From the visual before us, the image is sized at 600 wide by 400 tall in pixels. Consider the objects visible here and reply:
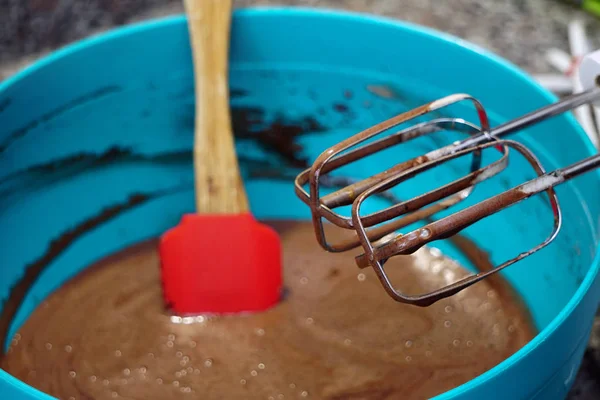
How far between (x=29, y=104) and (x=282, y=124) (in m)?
0.33

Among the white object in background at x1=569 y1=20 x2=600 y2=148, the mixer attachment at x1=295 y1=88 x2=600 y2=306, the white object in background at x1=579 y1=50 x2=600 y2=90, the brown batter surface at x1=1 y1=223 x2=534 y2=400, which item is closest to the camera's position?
the mixer attachment at x1=295 y1=88 x2=600 y2=306

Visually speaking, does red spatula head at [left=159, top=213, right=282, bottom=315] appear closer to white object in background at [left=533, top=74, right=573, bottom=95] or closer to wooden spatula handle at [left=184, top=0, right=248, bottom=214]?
wooden spatula handle at [left=184, top=0, right=248, bottom=214]

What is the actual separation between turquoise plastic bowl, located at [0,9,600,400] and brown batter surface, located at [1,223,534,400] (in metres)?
0.04

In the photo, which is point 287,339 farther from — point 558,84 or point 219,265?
point 558,84

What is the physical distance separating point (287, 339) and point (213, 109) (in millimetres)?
289

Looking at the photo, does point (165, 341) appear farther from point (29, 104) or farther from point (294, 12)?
point (294, 12)

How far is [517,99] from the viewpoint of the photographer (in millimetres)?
831

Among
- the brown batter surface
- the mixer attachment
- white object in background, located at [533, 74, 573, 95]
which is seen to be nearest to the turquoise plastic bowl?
the brown batter surface

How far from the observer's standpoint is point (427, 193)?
0.59 meters

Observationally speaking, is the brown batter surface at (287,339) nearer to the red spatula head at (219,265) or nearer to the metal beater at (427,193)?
the red spatula head at (219,265)

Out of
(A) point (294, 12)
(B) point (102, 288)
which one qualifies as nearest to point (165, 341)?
(B) point (102, 288)

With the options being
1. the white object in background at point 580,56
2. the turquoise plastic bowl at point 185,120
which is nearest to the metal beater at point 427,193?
the turquoise plastic bowl at point 185,120

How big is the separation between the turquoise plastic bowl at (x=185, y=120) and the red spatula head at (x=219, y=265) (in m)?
0.13

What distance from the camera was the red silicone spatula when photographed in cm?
86
